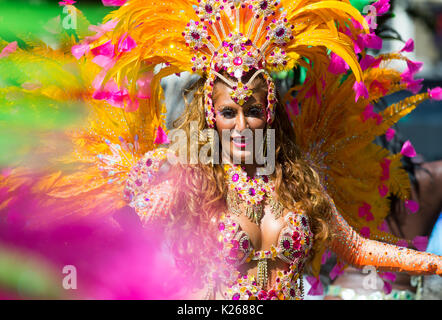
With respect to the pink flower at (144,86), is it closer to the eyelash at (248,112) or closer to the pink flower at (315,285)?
the eyelash at (248,112)

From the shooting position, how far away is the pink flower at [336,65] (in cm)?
290

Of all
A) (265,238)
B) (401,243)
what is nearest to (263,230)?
(265,238)

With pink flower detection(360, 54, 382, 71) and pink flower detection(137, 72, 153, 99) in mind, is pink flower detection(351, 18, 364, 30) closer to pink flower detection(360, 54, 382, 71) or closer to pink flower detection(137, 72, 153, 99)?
pink flower detection(360, 54, 382, 71)

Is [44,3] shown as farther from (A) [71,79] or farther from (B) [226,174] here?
(B) [226,174]

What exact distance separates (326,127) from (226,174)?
779 mm

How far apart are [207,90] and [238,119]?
225 millimetres

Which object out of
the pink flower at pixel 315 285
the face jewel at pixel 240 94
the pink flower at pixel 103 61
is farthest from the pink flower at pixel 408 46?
the pink flower at pixel 103 61

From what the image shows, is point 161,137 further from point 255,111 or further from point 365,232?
point 365,232

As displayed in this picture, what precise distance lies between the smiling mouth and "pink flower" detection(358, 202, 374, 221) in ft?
3.49

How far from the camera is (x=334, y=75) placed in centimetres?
322

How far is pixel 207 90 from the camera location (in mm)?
2754
